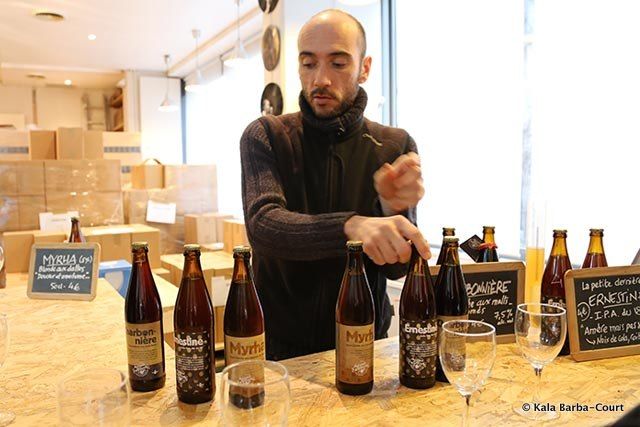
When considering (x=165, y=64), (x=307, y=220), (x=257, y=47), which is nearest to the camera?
(x=307, y=220)

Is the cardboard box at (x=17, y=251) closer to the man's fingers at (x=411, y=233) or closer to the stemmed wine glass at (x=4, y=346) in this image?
the stemmed wine glass at (x=4, y=346)

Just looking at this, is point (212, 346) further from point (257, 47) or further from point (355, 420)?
point (257, 47)

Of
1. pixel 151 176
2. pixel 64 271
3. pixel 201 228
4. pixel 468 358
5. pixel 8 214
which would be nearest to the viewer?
pixel 468 358

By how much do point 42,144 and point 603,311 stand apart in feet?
12.4

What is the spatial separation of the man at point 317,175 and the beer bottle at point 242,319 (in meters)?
0.24

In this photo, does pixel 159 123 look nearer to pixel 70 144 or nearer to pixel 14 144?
pixel 14 144

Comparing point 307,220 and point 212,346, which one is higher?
point 307,220

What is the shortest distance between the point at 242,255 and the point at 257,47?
418 cm

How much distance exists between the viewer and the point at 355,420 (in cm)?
80

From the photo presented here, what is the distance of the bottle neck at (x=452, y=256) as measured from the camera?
0.98 m

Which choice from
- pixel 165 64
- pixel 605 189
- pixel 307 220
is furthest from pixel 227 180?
pixel 307 220

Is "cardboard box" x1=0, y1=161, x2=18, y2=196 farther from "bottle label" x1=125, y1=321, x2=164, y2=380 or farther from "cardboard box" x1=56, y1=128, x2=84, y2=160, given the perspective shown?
Answer: "bottle label" x1=125, y1=321, x2=164, y2=380

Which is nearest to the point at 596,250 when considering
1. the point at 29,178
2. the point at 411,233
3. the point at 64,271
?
the point at 411,233

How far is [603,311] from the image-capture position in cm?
111
